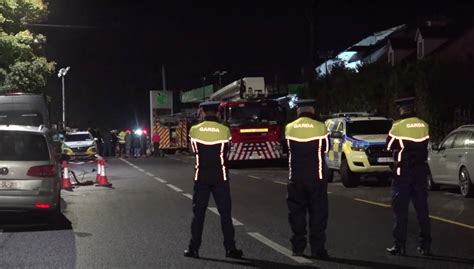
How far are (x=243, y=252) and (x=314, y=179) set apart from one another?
1330mm

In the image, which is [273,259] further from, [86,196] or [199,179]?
[86,196]

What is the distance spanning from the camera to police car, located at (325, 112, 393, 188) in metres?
15.8

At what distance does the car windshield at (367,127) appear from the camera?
16953 millimetres

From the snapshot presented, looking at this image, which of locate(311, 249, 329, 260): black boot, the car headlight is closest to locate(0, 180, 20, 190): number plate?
locate(311, 249, 329, 260): black boot

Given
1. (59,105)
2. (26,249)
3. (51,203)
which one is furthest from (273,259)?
(59,105)

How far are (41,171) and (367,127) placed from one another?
982 cm

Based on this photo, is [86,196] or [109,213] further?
[86,196]

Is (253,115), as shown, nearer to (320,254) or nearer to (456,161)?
(456,161)

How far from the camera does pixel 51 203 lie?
9.80 meters

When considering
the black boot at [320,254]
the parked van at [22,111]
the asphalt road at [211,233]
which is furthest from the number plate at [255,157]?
the black boot at [320,254]

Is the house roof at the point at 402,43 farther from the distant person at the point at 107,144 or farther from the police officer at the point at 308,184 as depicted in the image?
the police officer at the point at 308,184

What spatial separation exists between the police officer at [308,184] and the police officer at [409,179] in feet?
2.85

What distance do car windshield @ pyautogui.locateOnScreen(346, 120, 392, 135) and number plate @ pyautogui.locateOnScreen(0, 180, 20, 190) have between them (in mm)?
9587

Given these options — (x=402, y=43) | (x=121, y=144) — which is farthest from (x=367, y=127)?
(x=402, y=43)
